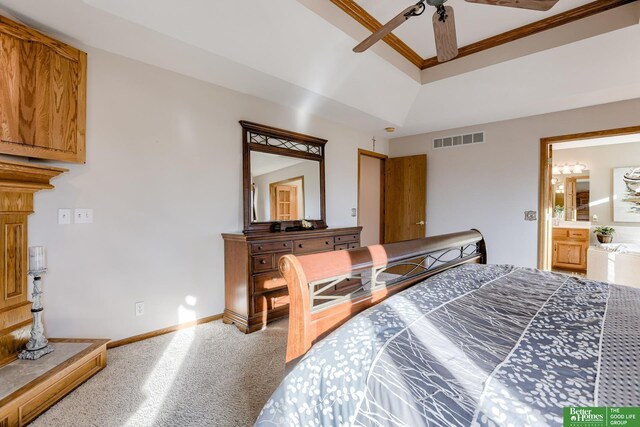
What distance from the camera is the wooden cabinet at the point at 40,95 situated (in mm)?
1842

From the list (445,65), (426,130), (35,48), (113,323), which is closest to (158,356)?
(113,323)

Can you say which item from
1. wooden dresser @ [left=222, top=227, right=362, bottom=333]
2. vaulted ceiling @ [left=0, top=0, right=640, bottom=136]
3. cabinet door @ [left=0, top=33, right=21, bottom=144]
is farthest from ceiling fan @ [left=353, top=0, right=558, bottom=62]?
cabinet door @ [left=0, top=33, right=21, bottom=144]

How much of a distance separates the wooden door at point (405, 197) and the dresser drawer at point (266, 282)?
272cm

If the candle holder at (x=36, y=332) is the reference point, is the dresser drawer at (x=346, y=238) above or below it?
above

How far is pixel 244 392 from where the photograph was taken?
6.04ft

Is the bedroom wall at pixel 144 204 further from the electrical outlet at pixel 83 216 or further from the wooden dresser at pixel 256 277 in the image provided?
the wooden dresser at pixel 256 277

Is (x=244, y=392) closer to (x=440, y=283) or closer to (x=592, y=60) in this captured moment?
(x=440, y=283)

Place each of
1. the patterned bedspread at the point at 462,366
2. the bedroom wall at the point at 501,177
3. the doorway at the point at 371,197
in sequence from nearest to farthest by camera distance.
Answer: the patterned bedspread at the point at 462,366 < the bedroom wall at the point at 501,177 < the doorway at the point at 371,197

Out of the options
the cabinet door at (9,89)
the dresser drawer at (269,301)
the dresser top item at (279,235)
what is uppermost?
the cabinet door at (9,89)

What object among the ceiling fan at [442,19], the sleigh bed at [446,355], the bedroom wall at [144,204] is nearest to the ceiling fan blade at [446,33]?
the ceiling fan at [442,19]

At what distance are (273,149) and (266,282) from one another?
1.56 meters

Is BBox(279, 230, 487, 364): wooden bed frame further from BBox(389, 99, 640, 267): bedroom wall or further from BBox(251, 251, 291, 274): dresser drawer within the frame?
BBox(389, 99, 640, 267): bedroom wall

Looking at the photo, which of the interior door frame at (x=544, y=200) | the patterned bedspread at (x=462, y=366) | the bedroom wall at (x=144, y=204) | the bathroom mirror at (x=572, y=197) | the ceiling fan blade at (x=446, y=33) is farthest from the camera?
the bathroom mirror at (x=572, y=197)

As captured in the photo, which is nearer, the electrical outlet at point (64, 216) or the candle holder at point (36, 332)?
the candle holder at point (36, 332)
